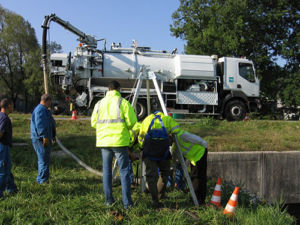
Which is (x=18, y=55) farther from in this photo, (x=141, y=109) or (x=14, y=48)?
(x=141, y=109)

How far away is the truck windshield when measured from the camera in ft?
38.5

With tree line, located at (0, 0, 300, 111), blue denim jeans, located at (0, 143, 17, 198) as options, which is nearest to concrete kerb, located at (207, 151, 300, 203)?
blue denim jeans, located at (0, 143, 17, 198)

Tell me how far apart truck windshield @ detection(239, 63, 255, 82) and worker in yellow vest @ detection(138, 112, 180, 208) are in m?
9.41

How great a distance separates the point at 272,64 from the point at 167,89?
1109cm

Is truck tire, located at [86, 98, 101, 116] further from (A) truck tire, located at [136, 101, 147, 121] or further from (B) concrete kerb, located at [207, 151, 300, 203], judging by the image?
(B) concrete kerb, located at [207, 151, 300, 203]

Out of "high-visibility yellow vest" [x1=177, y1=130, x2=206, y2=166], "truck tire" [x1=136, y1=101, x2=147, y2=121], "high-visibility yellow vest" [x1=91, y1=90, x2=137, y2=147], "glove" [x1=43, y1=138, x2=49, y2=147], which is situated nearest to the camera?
"high-visibility yellow vest" [x1=91, y1=90, x2=137, y2=147]

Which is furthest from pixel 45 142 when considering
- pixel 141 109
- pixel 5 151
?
pixel 141 109

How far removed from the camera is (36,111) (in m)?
3.98

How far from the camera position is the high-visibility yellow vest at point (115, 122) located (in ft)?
10.3

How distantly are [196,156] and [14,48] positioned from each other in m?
31.8

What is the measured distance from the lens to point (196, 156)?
3.74 meters

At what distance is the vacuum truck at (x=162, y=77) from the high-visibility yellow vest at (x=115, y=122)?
6803 millimetres

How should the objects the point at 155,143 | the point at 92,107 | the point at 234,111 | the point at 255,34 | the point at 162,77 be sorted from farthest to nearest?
the point at 255,34
the point at 234,111
the point at 162,77
the point at 92,107
the point at 155,143

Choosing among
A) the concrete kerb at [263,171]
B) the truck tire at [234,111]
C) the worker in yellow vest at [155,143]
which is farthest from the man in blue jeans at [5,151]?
the truck tire at [234,111]
